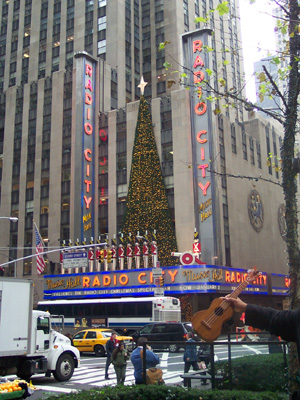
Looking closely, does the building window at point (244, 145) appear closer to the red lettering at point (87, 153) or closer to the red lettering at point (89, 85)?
the red lettering at point (87, 153)

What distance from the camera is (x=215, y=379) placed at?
8.62 metres

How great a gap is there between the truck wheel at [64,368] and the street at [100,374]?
26 centimetres

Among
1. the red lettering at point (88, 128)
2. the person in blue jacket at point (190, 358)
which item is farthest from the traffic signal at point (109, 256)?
the person in blue jacket at point (190, 358)

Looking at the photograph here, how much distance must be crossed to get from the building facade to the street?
2287cm

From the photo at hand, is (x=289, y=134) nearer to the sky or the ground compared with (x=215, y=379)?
nearer to the sky

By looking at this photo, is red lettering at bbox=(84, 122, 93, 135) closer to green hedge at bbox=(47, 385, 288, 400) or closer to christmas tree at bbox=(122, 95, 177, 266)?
christmas tree at bbox=(122, 95, 177, 266)

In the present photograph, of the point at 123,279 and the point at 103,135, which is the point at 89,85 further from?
the point at 123,279

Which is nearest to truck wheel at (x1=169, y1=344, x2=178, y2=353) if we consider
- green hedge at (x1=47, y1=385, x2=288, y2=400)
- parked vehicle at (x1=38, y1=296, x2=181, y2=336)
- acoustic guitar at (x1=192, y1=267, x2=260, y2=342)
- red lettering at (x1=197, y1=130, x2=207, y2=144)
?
green hedge at (x1=47, y1=385, x2=288, y2=400)

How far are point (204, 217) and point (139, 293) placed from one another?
32.9 feet

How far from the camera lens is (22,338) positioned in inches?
626

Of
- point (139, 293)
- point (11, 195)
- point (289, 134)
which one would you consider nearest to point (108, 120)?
point (11, 195)

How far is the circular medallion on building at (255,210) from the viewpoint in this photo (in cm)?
5566

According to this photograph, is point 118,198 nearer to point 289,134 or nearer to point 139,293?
point 139,293

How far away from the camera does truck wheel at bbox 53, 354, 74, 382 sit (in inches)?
715
